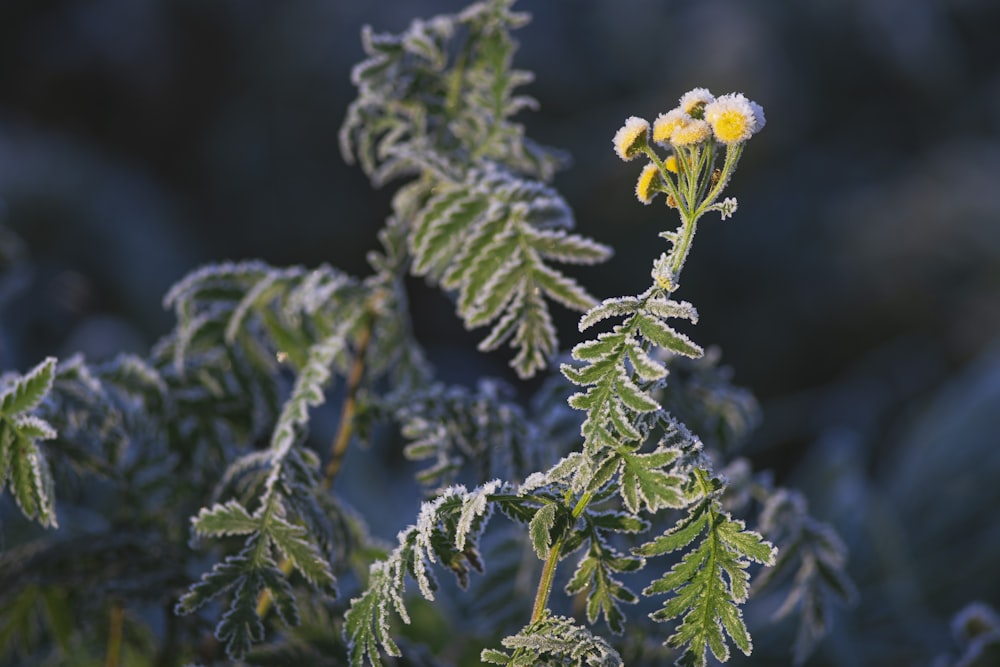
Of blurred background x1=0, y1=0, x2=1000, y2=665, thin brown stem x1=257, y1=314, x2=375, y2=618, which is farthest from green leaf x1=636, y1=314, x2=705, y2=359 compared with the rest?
blurred background x1=0, y1=0, x2=1000, y2=665

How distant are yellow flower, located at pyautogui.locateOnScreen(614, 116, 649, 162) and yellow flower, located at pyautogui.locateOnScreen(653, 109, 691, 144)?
16 millimetres

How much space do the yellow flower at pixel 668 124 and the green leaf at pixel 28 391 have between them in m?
0.55

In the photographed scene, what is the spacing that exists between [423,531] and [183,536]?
1.80 ft

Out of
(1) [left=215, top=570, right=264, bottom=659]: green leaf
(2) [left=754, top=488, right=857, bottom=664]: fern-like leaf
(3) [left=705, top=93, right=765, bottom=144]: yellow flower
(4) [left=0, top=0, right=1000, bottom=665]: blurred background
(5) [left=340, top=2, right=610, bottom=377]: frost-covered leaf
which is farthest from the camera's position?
(4) [left=0, top=0, right=1000, bottom=665]: blurred background

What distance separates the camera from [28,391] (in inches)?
33.4

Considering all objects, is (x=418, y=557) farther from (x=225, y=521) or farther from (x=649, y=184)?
(x=649, y=184)

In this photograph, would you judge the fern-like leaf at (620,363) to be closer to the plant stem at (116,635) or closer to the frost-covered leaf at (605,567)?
the frost-covered leaf at (605,567)

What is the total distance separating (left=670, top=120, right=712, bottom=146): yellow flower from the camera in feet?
2.18

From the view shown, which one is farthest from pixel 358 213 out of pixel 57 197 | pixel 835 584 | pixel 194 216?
pixel 835 584

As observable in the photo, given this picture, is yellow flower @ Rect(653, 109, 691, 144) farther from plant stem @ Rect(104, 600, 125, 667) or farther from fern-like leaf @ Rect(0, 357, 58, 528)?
plant stem @ Rect(104, 600, 125, 667)

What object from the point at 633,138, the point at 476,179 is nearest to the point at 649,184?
the point at 633,138

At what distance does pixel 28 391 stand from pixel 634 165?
3389 mm

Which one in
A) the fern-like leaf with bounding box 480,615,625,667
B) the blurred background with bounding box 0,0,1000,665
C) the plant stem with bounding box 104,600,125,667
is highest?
the blurred background with bounding box 0,0,1000,665

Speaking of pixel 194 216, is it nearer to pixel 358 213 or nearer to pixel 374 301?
pixel 358 213
